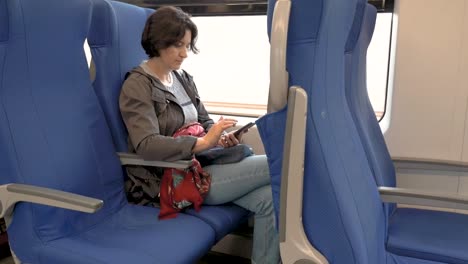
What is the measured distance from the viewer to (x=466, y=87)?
170 centimetres

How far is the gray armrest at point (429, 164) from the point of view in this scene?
5.63 feet

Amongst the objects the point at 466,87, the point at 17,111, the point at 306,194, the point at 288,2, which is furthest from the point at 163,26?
the point at 466,87

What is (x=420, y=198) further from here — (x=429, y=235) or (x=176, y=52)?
(x=176, y=52)

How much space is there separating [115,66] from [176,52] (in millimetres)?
239

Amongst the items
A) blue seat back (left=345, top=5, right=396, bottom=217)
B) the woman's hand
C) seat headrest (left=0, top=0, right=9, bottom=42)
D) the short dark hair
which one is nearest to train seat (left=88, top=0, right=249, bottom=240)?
the short dark hair

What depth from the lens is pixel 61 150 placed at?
4.49 ft

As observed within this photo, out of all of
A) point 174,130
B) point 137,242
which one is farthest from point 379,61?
point 137,242

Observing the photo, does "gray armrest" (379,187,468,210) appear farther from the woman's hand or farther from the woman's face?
the woman's face

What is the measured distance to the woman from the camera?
1493mm

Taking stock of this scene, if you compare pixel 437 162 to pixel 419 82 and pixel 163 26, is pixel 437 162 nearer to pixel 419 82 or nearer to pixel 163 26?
pixel 419 82

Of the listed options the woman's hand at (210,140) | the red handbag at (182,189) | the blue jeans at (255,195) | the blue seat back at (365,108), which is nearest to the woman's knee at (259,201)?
the blue jeans at (255,195)

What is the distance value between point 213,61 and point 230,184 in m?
1.16

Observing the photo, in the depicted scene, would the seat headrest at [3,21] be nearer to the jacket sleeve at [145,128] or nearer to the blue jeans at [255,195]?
the jacket sleeve at [145,128]

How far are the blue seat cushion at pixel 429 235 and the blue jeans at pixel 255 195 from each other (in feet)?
1.36
